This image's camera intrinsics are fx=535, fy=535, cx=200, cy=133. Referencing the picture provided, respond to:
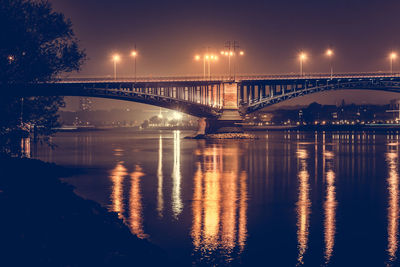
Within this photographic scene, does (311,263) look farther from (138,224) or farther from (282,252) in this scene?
(138,224)

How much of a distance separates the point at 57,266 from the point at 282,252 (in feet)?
20.4

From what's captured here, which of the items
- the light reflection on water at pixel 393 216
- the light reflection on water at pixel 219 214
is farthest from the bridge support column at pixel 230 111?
the light reflection on water at pixel 393 216

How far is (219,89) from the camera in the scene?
107 meters

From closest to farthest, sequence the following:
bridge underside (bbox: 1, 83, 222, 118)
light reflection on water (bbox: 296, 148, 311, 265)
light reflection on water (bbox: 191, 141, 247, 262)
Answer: light reflection on water (bbox: 296, 148, 311, 265)
light reflection on water (bbox: 191, 141, 247, 262)
bridge underside (bbox: 1, 83, 222, 118)

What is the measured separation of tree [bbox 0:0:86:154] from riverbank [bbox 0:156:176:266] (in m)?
7.07

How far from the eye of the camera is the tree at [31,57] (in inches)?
929

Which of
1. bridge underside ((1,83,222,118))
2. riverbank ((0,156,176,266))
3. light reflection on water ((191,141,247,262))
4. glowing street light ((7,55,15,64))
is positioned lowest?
light reflection on water ((191,141,247,262))

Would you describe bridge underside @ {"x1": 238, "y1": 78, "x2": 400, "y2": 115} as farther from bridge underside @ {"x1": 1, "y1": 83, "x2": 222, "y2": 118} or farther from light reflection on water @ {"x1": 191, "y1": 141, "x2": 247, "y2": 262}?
light reflection on water @ {"x1": 191, "y1": 141, "x2": 247, "y2": 262}

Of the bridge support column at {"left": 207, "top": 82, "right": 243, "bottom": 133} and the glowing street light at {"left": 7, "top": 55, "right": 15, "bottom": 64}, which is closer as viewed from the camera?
the glowing street light at {"left": 7, "top": 55, "right": 15, "bottom": 64}

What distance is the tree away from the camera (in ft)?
77.4

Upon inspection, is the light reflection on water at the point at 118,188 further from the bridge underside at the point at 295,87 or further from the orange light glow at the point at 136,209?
the bridge underside at the point at 295,87

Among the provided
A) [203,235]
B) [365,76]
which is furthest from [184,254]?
[365,76]

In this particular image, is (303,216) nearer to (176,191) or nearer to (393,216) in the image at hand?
(393,216)

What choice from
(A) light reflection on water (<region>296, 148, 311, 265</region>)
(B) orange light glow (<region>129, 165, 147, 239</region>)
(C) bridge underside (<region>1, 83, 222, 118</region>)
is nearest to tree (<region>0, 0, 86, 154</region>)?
(B) orange light glow (<region>129, 165, 147, 239</region>)
